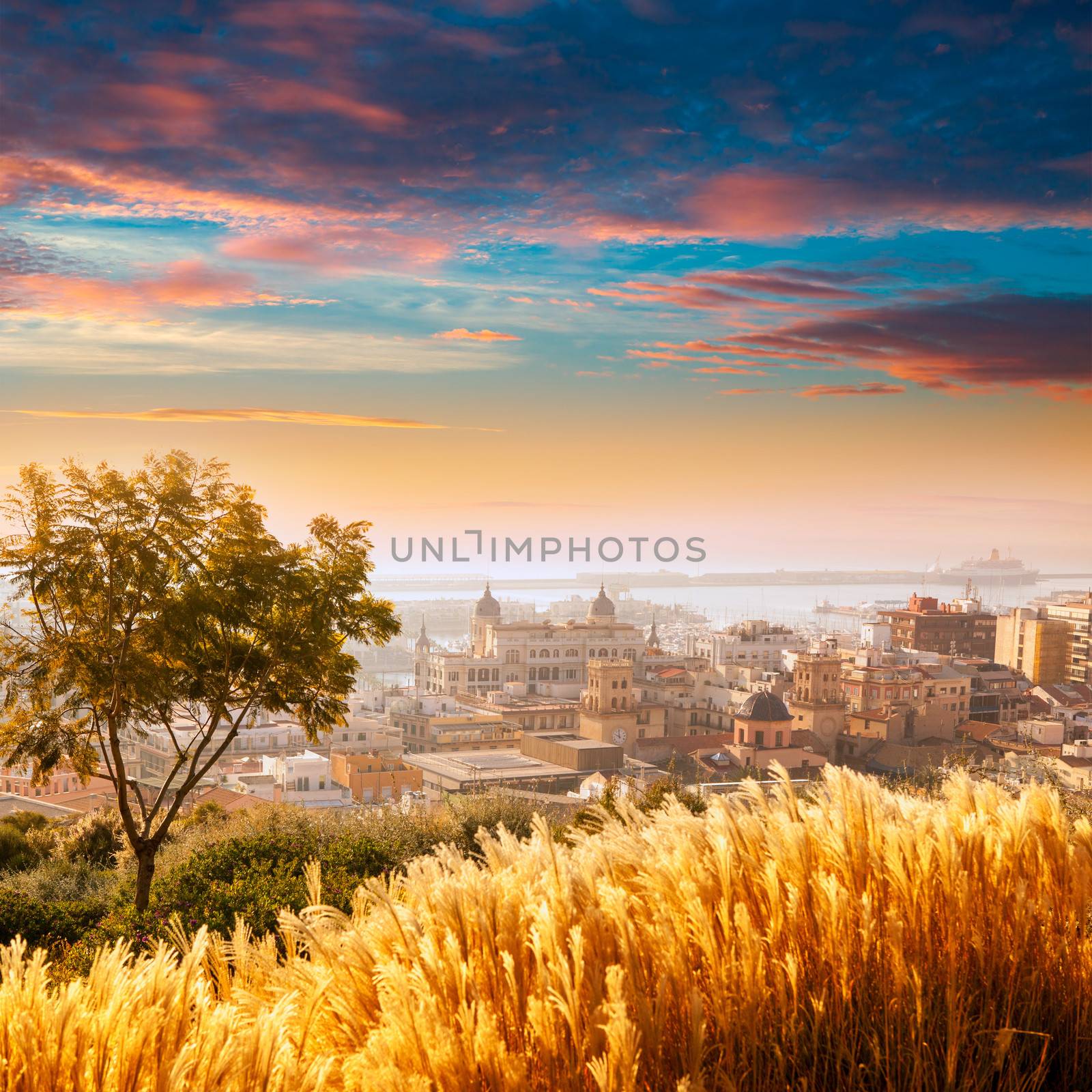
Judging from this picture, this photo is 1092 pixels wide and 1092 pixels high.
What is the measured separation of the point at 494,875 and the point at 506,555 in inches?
1155

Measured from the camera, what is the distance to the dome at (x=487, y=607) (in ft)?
190

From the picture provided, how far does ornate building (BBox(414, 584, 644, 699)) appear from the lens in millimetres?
52125

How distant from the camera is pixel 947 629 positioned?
157ft

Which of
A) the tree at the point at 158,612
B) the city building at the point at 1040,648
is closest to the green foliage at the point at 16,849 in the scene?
the tree at the point at 158,612

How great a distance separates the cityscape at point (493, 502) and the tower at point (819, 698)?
183 inches

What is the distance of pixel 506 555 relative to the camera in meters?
30.8

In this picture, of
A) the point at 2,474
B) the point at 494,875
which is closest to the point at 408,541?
the point at 2,474

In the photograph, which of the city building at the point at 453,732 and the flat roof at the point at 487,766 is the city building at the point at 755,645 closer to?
the city building at the point at 453,732

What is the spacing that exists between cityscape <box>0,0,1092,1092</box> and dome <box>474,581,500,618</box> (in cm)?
3020

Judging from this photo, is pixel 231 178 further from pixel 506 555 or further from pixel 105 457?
pixel 506 555

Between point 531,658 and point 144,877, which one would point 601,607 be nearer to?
point 531,658

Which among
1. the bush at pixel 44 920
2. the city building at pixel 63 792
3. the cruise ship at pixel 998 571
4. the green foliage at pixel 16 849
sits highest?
the cruise ship at pixel 998 571

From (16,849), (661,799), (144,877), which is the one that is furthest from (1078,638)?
(144,877)

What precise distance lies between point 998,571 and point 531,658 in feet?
120
